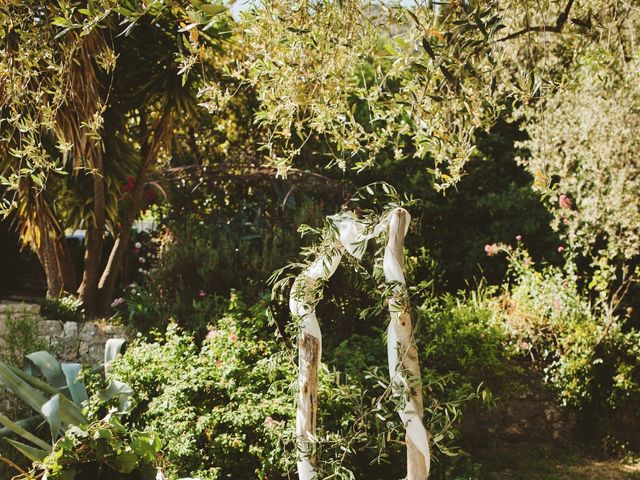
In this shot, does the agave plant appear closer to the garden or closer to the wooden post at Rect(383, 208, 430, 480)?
the garden

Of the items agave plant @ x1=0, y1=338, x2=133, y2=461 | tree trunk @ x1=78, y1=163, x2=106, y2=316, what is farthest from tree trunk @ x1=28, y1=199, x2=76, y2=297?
agave plant @ x1=0, y1=338, x2=133, y2=461

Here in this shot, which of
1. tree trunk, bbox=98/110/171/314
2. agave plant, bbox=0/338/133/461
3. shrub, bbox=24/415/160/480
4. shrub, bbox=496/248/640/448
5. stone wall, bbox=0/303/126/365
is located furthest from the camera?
tree trunk, bbox=98/110/171/314

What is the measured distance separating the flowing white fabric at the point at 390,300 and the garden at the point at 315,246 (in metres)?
0.01

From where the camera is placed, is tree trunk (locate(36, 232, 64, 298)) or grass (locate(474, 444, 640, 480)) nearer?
grass (locate(474, 444, 640, 480))

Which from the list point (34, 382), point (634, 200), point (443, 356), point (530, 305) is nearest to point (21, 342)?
point (34, 382)

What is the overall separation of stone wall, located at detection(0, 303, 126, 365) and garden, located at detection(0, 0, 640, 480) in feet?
0.09

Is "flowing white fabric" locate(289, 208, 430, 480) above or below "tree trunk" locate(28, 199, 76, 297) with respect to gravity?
below

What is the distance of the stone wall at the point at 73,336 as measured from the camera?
679cm

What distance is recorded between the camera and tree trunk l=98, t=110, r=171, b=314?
7648mm

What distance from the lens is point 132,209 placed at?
775 cm

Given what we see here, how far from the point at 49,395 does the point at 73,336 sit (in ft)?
4.71

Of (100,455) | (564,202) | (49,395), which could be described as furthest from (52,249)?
(564,202)

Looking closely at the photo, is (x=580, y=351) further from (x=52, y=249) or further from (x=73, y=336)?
(x=52, y=249)

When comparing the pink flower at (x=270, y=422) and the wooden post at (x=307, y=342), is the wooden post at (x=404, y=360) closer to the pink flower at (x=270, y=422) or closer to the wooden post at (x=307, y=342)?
the wooden post at (x=307, y=342)
